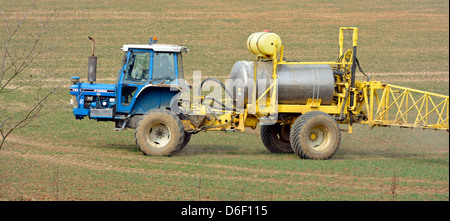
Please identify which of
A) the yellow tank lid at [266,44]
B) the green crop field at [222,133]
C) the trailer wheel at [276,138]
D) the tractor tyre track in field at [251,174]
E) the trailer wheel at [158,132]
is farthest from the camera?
the trailer wheel at [276,138]

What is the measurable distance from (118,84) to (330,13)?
2849cm

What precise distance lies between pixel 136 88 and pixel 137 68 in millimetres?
489

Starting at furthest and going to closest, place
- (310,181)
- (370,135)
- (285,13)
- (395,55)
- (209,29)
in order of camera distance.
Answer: (285,13), (209,29), (395,55), (370,135), (310,181)

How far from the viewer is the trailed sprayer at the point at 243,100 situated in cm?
1578

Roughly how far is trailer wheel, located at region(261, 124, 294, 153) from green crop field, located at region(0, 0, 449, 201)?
0.45 meters

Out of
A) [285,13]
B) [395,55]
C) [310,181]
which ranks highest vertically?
[285,13]

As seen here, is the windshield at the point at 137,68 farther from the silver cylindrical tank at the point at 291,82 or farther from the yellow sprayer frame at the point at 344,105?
the silver cylindrical tank at the point at 291,82

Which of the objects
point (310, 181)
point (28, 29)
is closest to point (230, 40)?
point (28, 29)

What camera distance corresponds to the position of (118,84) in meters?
16.2

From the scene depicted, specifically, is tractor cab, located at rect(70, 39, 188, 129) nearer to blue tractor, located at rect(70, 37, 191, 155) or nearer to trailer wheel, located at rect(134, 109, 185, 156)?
blue tractor, located at rect(70, 37, 191, 155)

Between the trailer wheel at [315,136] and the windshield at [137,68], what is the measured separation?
3.84 m

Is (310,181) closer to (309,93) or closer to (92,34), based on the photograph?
(309,93)

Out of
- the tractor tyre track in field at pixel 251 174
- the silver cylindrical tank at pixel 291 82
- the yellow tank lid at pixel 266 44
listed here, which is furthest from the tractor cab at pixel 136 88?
the yellow tank lid at pixel 266 44

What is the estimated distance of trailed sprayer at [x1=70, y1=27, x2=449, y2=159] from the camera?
15.8m
